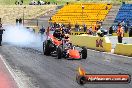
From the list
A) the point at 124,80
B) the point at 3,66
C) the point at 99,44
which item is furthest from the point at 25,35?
the point at 124,80

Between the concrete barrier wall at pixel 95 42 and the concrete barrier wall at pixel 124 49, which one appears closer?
the concrete barrier wall at pixel 124 49

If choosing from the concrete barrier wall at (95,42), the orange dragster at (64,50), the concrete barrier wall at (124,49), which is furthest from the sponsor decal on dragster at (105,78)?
the concrete barrier wall at (95,42)

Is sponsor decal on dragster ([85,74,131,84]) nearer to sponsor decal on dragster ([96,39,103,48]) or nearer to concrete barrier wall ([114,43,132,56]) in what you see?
concrete barrier wall ([114,43,132,56])

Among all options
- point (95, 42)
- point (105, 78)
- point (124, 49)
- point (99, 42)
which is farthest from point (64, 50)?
point (105, 78)

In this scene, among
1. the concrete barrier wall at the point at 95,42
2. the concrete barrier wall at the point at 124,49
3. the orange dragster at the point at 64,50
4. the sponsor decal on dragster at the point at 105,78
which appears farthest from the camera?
the concrete barrier wall at the point at 95,42

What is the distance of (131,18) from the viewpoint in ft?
207

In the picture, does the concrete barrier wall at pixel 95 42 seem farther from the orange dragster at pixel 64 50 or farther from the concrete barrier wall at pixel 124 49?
the orange dragster at pixel 64 50

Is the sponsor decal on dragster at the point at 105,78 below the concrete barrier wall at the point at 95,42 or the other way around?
the other way around

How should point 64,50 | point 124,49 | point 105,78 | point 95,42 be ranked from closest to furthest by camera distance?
point 105,78 → point 64,50 → point 124,49 → point 95,42

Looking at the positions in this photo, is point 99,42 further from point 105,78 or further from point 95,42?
point 105,78

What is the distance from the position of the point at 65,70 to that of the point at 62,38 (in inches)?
222

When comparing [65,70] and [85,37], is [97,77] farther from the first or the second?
[85,37]

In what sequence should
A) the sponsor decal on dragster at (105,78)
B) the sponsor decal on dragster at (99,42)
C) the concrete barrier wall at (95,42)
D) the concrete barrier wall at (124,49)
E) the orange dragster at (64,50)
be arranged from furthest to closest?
1. the sponsor decal on dragster at (99,42)
2. the concrete barrier wall at (95,42)
3. the concrete barrier wall at (124,49)
4. the orange dragster at (64,50)
5. the sponsor decal on dragster at (105,78)

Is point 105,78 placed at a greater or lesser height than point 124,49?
greater
